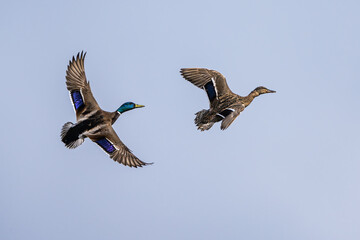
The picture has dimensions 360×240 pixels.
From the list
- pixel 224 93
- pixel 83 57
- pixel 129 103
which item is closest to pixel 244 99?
pixel 224 93

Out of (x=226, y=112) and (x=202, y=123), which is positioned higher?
(x=226, y=112)

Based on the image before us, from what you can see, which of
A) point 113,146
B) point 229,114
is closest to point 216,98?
point 229,114

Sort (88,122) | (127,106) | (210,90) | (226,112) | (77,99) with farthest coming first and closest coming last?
(210,90) < (127,106) < (226,112) < (77,99) < (88,122)

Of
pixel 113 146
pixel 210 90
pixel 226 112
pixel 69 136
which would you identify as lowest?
pixel 113 146

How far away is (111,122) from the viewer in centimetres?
3173

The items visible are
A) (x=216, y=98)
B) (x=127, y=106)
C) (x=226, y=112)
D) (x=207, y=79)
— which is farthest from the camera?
(x=207, y=79)

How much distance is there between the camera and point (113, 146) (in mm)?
30922

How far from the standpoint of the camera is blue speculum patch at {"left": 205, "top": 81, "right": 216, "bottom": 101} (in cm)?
3328

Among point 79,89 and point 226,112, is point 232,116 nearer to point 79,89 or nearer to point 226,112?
point 226,112

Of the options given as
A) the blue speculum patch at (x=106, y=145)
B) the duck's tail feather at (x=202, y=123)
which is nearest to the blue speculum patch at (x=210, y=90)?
the duck's tail feather at (x=202, y=123)

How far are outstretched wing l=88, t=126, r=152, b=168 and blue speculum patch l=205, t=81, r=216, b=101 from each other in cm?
449

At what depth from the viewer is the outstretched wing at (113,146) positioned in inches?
1204

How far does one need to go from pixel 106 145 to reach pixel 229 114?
479 centimetres

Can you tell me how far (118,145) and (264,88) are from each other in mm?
7658
